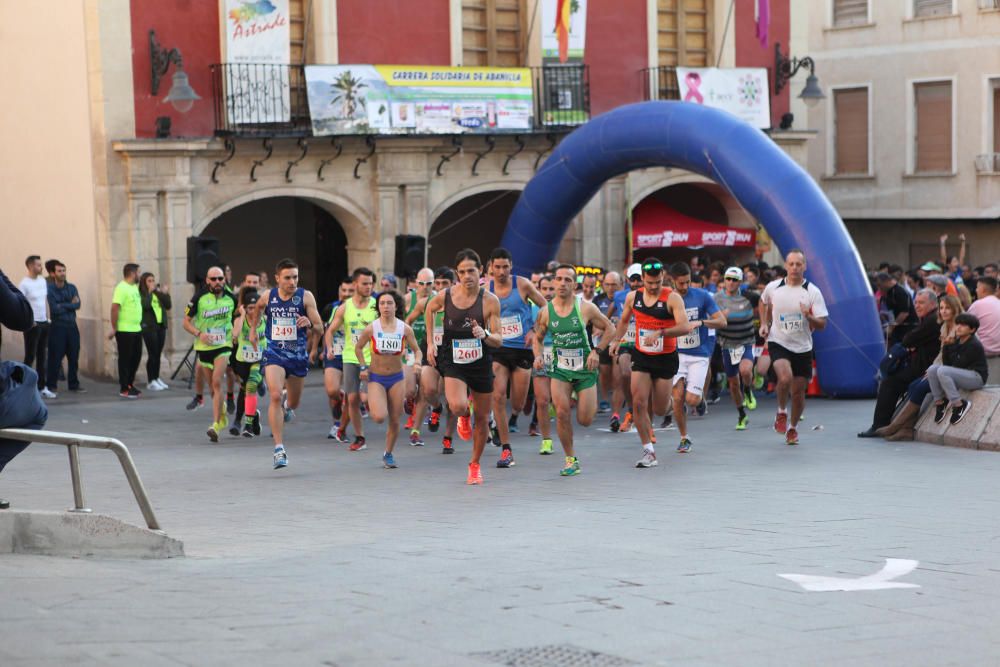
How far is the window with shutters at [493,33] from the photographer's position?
2634cm

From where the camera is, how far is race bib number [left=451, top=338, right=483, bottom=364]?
12484 millimetres

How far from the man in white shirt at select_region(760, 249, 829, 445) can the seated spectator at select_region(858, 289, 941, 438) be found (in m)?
0.97

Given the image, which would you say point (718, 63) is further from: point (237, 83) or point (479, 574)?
point (479, 574)

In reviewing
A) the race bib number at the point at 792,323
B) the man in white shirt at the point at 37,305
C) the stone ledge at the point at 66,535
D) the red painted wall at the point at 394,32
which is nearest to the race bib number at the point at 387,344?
the race bib number at the point at 792,323

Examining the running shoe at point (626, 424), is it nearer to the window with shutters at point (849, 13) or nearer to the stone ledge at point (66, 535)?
the stone ledge at point (66, 535)

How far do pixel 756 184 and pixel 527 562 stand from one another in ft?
36.6

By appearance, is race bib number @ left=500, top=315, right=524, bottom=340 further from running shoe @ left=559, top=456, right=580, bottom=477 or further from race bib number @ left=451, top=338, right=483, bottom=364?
running shoe @ left=559, top=456, right=580, bottom=477

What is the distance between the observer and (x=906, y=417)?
1473 centimetres

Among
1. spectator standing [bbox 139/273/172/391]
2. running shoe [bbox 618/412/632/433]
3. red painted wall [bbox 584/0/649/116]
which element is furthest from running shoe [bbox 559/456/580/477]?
red painted wall [bbox 584/0/649/116]

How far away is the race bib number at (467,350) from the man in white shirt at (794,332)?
338 centimetres

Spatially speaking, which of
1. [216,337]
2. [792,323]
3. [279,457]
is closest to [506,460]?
[279,457]

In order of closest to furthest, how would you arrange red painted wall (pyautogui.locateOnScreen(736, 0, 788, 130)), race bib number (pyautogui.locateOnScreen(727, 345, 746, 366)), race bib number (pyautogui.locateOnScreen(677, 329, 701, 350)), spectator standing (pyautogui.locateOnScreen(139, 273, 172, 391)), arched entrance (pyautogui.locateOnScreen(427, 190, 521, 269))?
race bib number (pyautogui.locateOnScreen(677, 329, 701, 350)) → race bib number (pyautogui.locateOnScreen(727, 345, 746, 366)) → spectator standing (pyautogui.locateOnScreen(139, 273, 172, 391)) → red painted wall (pyautogui.locateOnScreen(736, 0, 788, 130)) → arched entrance (pyautogui.locateOnScreen(427, 190, 521, 269))

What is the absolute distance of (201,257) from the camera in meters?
20.2

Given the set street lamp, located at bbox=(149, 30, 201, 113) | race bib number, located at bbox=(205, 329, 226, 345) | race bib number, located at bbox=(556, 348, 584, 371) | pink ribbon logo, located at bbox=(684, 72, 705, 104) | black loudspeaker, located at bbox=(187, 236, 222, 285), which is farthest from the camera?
pink ribbon logo, located at bbox=(684, 72, 705, 104)
